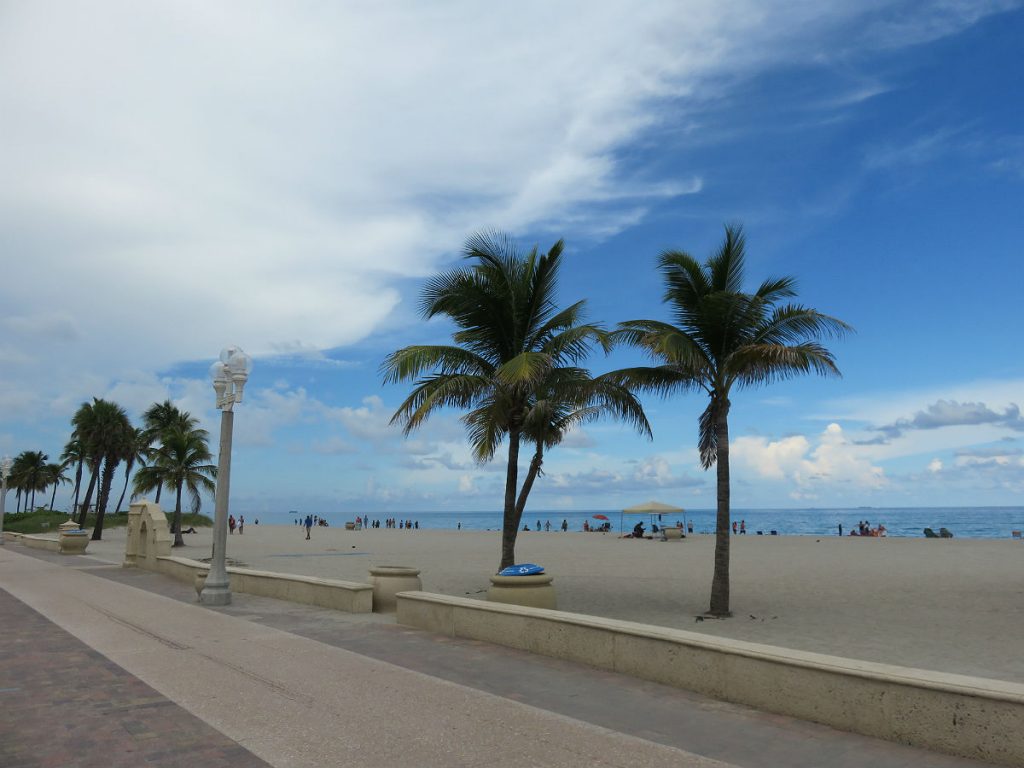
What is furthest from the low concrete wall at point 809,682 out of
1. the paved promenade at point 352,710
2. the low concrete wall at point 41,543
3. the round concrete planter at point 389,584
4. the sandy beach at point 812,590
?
the low concrete wall at point 41,543

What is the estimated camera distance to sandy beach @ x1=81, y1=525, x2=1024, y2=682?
425 inches

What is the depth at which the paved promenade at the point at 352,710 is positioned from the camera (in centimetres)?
482

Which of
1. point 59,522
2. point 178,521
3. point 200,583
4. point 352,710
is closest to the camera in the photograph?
point 352,710

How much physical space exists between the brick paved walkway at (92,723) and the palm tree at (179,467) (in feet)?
91.8

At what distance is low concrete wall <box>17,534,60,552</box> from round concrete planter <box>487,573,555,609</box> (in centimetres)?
2512

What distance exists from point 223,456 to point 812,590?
13.9 m

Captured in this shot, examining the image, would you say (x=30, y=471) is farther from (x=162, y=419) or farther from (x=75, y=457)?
(x=162, y=419)

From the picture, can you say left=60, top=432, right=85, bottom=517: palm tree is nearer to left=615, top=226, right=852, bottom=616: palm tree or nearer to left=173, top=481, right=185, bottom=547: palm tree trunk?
left=173, top=481, right=185, bottom=547: palm tree trunk

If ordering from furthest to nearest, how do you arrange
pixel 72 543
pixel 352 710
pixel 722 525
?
pixel 72 543, pixel 722 525, pixel 352 710

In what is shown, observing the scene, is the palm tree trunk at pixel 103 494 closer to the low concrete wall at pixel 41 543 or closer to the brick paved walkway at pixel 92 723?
the low concrete wall at pixel 41 543

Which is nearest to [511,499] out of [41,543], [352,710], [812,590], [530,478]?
[530,478]

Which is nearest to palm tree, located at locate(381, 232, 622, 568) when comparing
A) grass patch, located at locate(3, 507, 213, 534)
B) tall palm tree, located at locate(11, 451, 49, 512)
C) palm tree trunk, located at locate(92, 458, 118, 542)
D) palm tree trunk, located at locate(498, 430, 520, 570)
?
palm tree trunk, located at locate(498, 430, 520, 570)

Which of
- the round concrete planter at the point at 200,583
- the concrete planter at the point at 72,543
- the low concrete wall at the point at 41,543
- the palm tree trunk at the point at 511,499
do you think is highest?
the palm tree trunk at the point at 511,499

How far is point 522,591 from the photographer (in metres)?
9.92
